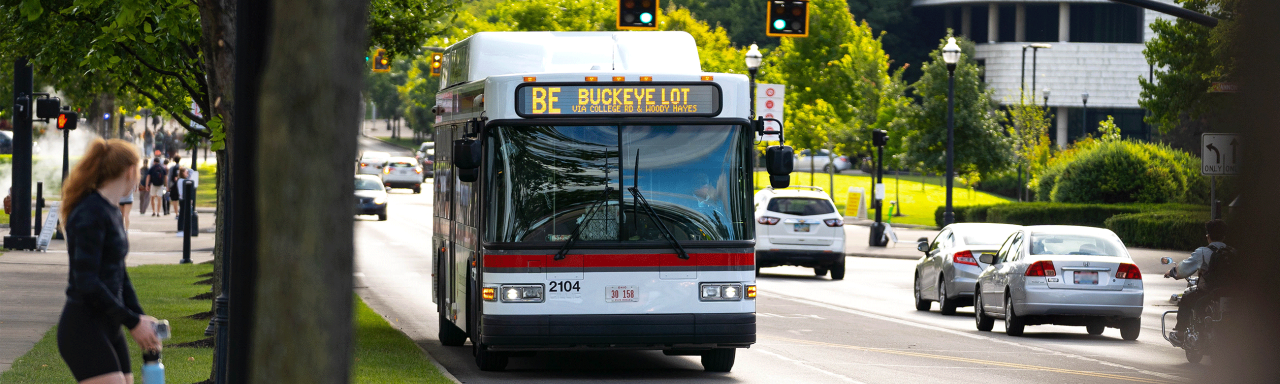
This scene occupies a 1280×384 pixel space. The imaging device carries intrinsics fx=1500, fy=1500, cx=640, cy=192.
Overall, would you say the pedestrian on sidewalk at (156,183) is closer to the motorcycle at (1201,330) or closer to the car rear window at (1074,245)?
the car rear window at (1074,245)

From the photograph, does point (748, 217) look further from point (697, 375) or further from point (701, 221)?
point (697, 375)

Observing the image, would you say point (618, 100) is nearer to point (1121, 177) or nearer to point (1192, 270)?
point (1192, 270)

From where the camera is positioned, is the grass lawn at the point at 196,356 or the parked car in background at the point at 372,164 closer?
the grass lawn at the point at 196,356

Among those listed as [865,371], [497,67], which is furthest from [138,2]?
[865,371]

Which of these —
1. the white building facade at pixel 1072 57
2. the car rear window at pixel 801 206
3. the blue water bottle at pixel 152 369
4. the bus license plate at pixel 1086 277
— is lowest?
the bus license plate at pixel 1086 277

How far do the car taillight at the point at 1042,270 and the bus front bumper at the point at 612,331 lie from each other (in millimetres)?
5714

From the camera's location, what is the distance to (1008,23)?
9294cm

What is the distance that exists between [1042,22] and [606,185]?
81.2 m

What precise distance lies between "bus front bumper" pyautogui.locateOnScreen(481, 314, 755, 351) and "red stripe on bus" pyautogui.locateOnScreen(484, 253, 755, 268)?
0.39 meters

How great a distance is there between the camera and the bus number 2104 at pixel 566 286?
37.9ft

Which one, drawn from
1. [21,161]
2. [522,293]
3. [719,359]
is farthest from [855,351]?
[21,161]

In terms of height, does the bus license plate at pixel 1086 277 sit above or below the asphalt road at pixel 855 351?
above

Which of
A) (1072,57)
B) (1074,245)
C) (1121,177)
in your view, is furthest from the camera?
(1072,57)

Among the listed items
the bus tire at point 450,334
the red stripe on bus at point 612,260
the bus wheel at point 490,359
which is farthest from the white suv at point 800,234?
the red stripe on bus at point 612,260
